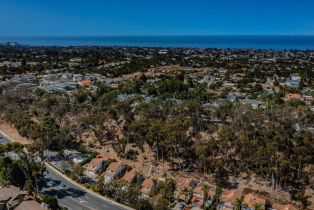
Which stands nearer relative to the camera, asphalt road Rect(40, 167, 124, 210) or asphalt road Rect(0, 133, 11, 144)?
asphalt road Rect(40, 167, 124, 210)

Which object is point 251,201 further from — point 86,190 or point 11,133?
point 11,133

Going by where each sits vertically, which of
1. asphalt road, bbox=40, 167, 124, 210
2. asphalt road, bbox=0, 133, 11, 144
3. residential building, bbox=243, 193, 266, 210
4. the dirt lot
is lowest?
asphalt road, bbox=40, 167, 124, 210

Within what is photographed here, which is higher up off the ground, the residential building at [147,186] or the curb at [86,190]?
the residential building at [147,186]

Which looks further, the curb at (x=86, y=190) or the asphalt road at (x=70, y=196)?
the curb at (x=86, y=190)

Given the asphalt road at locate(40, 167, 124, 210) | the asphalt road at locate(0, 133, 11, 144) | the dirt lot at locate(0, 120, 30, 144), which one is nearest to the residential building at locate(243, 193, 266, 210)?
the asphalt road at locate(40, 167, 124, 210)

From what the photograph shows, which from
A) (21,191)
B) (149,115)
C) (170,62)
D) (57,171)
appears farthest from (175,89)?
(170,62)

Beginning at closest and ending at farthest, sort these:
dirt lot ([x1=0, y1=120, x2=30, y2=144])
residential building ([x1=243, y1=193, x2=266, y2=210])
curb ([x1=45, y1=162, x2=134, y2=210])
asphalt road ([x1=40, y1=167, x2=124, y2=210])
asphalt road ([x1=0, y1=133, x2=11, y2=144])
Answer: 1. residential building ([x1=243, y1=193, x2=266, y2=210])
2. asphalt road ([x1=40, y1=167, x2=124, y2=210])
3. curb ([x1=45, y1=162, x2=134, y2=210])
4. asphalt road ([x1=0, y1=133, x2=11, y2=144])
5. dirt lot ([x1=0, y1=120, x2=30, y2=144])

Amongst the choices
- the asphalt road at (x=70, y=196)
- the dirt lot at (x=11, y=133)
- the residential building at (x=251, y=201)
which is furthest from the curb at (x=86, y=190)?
the residential building at (x=251, y=201)

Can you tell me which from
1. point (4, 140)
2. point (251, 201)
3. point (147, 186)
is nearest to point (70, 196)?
point (147, 186)

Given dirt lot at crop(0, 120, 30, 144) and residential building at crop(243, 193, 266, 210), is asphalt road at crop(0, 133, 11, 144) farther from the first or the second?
residential building at crop(243, 193, 266, 210)

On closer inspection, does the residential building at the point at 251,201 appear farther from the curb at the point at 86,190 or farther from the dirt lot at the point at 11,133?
the dirt lot at the point at 11,133
